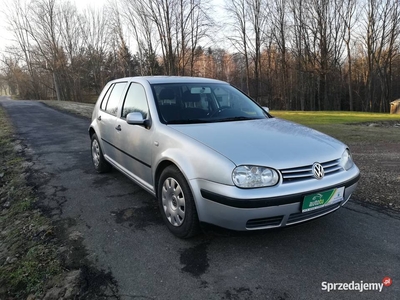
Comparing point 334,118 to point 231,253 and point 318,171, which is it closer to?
point 318,171

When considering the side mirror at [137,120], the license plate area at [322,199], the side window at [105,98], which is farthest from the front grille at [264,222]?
the side window at [105,98]

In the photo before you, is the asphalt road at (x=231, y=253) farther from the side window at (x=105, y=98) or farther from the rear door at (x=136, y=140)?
the side window at (x=105, y=98)

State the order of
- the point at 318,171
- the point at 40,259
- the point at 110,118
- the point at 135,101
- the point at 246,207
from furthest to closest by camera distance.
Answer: the point at 110,118
the point at 135,101
the point at 40,259
the point at 318,171
the point at 246,207

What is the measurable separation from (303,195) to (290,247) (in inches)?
25.1

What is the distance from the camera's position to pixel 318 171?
2578mm

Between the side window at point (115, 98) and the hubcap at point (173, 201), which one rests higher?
the side window at point (115, 98)

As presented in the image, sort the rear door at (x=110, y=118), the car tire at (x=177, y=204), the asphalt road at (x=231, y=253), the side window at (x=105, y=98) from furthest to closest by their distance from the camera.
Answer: the side window at (x=105, y=98)
the rear door at (x=110, y=118)
the car tire at (x=177, y=204)
the asphalt road at (x=231, y=253)

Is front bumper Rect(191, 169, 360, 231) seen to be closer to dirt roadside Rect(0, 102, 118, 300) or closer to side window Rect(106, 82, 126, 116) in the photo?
dirt roadside Rect(0, 102, 118, 300)

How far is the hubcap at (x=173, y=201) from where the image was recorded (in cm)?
286

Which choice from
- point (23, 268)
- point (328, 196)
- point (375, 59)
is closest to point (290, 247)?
point (328, 196)

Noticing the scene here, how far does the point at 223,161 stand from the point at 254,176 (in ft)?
0.94

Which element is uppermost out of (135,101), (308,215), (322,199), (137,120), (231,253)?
(135,101)

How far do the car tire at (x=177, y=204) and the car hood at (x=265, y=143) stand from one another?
1.49 ft

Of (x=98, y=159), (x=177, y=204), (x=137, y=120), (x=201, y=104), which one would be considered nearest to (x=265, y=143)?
(x=177, y=204)
